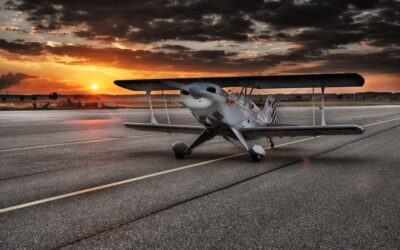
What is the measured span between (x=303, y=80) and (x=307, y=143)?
4.26 meters

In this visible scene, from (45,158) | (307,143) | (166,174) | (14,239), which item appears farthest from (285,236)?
(307,143)

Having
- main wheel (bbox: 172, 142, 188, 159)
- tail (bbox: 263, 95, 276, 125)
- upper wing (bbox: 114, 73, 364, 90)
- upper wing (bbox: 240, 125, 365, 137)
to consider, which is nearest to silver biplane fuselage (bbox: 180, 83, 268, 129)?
upper wing (bbox: 240, 125, 365, 137)

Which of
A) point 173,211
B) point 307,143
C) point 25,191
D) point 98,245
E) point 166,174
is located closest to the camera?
point 98,245

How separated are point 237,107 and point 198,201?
4391mm

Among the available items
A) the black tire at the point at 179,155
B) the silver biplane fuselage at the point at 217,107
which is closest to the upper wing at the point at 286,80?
the silver biplane fuselage at the point at 217,107

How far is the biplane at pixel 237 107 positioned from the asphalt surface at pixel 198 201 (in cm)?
62

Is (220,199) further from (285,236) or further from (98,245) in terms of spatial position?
(98,245)

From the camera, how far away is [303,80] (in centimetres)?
1009

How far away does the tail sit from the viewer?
39.0ft

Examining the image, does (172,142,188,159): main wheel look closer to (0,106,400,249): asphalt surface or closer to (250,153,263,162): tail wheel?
(0,106,400,249): asphalt surface

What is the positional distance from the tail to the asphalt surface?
2.07 metres

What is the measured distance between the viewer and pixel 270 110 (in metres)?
12.2

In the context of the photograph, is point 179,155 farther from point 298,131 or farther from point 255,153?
point 298,131

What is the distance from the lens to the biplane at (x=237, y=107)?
8617 millimetres
